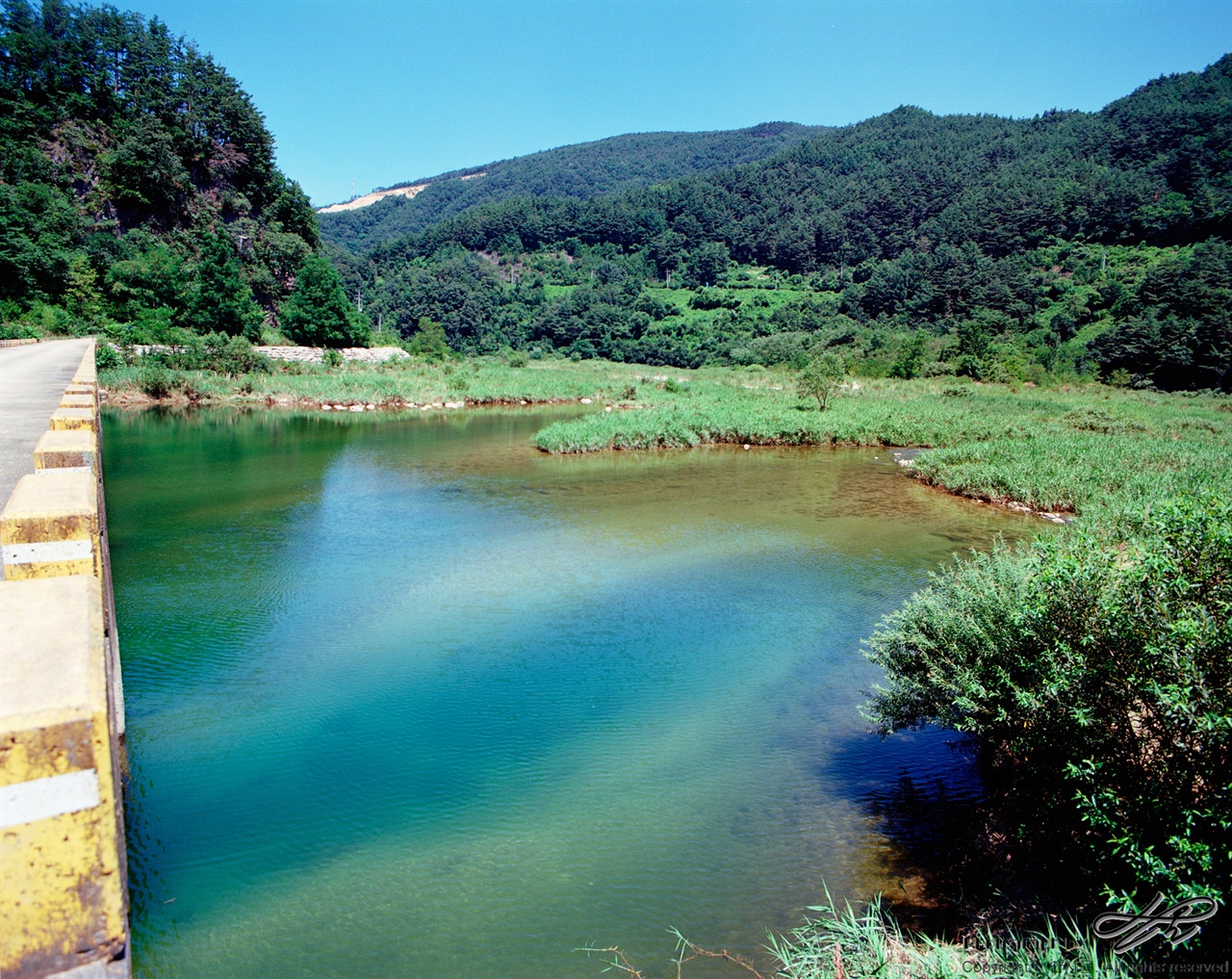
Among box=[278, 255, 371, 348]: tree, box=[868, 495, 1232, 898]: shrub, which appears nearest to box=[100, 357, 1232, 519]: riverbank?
box=[868, 495, 1232, 898]: shrub

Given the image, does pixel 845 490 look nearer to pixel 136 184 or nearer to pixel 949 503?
pixel 949 503

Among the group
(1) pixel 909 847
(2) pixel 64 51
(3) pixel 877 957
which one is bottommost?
(1) pixel 909 847

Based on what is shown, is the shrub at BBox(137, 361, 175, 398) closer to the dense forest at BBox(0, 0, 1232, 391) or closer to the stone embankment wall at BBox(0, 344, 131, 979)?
the dense forest at BBox(0, 0, 1232, 391)

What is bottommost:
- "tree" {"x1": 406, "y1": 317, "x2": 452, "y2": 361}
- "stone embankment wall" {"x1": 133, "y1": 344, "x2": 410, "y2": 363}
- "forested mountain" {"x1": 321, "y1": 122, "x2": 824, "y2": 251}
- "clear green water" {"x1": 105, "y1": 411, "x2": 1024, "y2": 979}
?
"clear green water" {"x1": 105, "y1": 411, "x2": 1024, "y2": 979}

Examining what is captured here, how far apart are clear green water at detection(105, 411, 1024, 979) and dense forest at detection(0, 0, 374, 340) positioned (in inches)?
1260

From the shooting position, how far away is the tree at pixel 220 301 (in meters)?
42.2

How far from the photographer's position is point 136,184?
4800cm

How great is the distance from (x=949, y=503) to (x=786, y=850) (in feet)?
44.4

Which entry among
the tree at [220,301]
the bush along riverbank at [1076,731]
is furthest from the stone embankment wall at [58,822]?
the tree at [220,301]

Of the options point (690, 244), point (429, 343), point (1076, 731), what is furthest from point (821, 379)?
point (690, 244)

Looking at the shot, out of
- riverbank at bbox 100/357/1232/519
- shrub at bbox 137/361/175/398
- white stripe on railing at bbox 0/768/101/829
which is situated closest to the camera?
white stripe on railing at bbox 0/768/101/829

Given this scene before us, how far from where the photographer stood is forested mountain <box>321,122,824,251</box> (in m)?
156

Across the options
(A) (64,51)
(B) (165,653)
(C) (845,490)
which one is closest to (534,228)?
(A) (64,51)

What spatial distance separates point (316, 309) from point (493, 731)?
45692 mm
